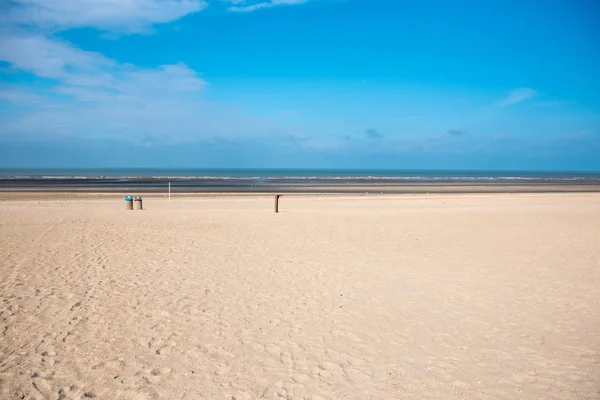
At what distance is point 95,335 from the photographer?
553cm

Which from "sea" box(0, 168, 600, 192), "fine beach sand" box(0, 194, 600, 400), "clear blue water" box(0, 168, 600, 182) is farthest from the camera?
"clear blue water" box(0, 168, 600, 182)

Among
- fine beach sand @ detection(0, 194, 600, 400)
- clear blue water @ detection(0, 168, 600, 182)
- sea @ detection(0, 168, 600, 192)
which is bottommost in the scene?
fine beach sand @ detection(0, 194, 600, 400)

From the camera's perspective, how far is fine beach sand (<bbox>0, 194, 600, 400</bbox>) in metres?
4.40

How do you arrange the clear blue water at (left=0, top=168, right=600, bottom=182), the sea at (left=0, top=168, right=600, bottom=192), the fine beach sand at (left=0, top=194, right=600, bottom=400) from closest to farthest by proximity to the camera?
the fine beach sand at (left=0, top=194, right=600, bottom=400) → the sea at (left=0, top=168, right=600, bottom=192) → the clear blue water at (left=0, top=168, right=600, bottom=182)

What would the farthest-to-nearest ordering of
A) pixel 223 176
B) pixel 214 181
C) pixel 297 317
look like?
pixel 223 176
pixel 214 181
pixel 297 317

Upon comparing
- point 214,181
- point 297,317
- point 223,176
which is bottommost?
point 297,317

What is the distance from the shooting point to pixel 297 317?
6320 millimetres

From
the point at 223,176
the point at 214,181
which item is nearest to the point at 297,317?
the point at 214,181

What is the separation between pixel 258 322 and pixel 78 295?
3648 mm

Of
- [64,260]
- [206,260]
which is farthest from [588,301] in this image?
[64,260]

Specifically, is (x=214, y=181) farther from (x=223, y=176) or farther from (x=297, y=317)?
(x=297, y=317)

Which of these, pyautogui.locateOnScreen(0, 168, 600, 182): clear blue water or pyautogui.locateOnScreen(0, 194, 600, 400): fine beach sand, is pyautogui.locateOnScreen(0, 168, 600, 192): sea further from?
pyautogui.locateOnScreen(0, 194, 600, 400): fine beach sand

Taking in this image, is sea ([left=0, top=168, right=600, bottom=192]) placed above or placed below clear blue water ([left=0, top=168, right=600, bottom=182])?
below

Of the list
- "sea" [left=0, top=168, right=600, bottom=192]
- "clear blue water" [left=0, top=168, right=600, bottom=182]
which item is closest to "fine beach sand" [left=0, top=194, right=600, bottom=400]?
"sea" [left=0, top=168, right=600, bottom=192]
